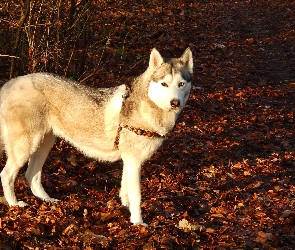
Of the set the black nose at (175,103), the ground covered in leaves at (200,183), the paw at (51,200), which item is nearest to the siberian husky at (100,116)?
the black nose at (175,103)

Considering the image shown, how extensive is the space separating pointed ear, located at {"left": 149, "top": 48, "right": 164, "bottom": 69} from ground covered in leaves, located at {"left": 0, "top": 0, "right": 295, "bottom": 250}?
6.00 feet

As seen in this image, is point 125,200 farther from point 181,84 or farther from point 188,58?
point 188,58

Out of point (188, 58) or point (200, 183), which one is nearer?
point (188, 58)

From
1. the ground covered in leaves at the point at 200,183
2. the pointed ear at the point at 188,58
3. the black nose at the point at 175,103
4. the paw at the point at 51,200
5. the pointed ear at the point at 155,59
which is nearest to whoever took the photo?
the black nose at the point at 175,103

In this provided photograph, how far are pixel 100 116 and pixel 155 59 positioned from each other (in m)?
0.95

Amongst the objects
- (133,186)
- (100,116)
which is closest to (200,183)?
(133,186)

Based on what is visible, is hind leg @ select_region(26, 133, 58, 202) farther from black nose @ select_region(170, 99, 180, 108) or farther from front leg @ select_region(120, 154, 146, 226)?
black nose @ select_region(170, 99, 180, 108)

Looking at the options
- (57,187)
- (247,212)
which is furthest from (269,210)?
(57,187)

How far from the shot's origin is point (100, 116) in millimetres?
5508

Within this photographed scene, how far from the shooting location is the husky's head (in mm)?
4980

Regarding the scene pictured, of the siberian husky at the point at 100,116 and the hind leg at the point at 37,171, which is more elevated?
the siberian husky at the point at 100,116

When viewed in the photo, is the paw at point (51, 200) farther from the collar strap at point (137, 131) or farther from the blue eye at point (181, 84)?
the blue eye at point (181, 84)

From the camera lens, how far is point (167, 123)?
5.36m

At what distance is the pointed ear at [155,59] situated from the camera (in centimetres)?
522
